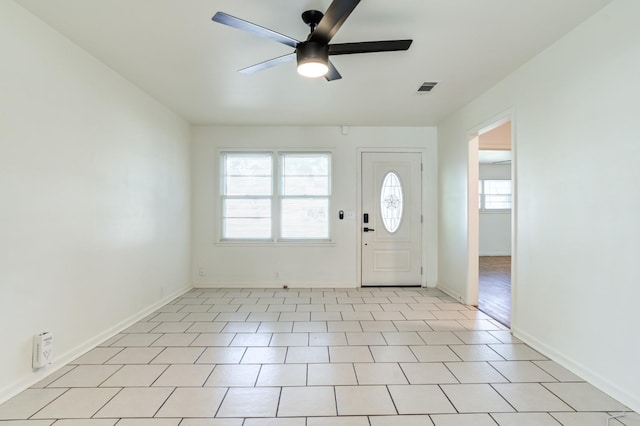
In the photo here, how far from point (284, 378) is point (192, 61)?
9.14 ft

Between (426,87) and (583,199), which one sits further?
(426,87)

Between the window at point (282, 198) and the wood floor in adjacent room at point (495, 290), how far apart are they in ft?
8.03

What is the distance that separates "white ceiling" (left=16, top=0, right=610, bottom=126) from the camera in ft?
7.13

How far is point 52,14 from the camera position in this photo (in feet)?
7.41

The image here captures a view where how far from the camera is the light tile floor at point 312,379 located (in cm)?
189

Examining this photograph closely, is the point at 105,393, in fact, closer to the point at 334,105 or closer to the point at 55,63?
the point at 55,63

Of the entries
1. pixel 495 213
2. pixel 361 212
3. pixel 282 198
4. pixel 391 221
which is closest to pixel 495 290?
pixel 391 221

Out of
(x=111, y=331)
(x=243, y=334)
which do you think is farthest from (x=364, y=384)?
(x=111, y=331)

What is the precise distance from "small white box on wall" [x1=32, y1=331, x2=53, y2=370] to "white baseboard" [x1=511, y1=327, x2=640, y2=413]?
3830 mm

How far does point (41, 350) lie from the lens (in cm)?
226

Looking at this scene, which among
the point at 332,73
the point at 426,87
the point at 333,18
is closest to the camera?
the point at 333,18

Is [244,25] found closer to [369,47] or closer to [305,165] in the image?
[369,47]

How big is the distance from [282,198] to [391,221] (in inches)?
70.0

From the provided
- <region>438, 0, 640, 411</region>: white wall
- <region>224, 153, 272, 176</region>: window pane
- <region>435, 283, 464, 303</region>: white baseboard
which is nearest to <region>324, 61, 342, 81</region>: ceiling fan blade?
<region>438, 0, 640, 411</region>: white wall
